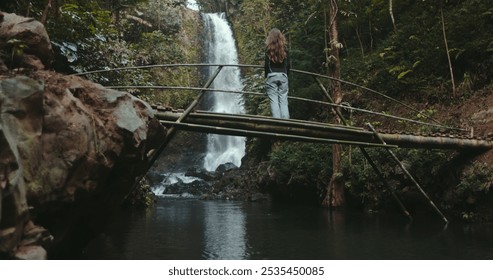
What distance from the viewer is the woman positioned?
744 centimetres

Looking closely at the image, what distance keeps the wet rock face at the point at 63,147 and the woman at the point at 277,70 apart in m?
2.21

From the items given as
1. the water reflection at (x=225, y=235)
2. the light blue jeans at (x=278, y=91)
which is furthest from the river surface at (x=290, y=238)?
the light blue jeans at (x=278, y=91)

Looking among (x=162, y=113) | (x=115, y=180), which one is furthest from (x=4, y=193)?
(x=162, y=113)

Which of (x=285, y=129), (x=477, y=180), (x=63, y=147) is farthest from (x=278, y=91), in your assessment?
(x=477, y=180)

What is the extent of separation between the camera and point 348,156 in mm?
13797

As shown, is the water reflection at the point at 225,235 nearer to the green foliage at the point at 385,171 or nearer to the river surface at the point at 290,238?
the river surface at the point at 290,238

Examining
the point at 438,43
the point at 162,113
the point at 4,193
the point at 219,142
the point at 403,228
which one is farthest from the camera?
the point at 219,142

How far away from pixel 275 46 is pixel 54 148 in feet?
13.2

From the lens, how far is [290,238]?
8273 mm

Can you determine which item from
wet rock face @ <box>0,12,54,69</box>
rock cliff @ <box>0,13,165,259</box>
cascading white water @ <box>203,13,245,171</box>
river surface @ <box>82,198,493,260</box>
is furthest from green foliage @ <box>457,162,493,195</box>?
cascading white water @ <box>203,13,245,171</box>

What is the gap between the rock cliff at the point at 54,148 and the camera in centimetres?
388
